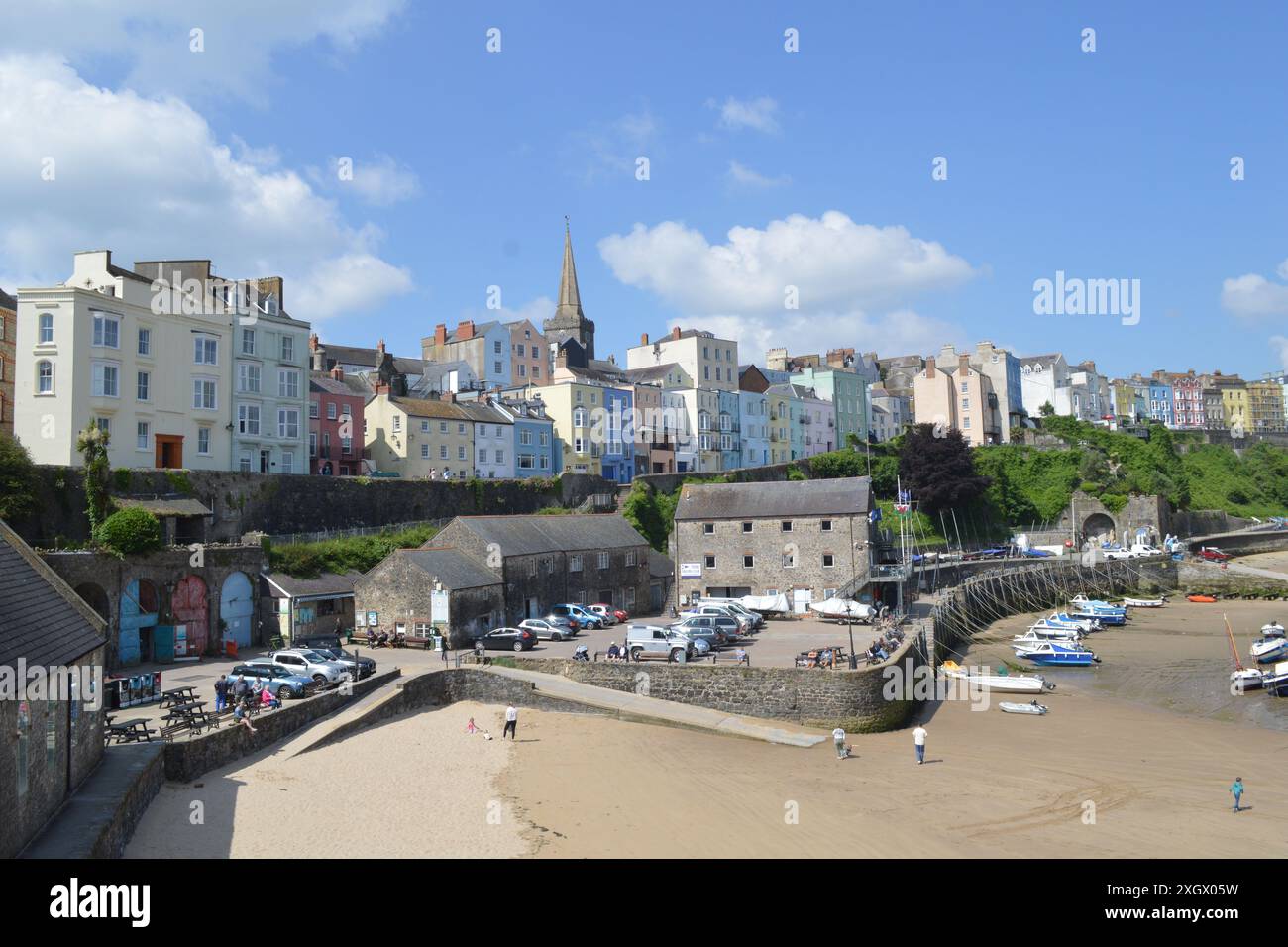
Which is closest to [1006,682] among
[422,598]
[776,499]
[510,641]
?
[776,499]

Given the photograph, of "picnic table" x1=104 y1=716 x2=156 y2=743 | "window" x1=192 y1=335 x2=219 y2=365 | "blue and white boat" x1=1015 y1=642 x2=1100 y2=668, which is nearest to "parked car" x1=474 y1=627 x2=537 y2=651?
"picnic table" x1=104 y1=716 x2=156 y2=743

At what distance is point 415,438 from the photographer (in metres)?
57.1

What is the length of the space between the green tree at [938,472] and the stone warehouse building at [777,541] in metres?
22.7

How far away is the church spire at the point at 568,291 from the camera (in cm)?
9500

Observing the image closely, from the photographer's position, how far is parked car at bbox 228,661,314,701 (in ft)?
85.8

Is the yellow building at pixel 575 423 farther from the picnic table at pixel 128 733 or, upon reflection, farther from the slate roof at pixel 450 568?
the picnic table at pixel 128 733

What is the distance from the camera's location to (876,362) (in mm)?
117000

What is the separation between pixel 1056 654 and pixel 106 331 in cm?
4302

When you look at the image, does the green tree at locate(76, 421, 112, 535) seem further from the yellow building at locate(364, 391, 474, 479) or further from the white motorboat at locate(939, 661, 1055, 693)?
the white motorboat at locate(939, 661, 1055, 693)

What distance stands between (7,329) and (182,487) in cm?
2078

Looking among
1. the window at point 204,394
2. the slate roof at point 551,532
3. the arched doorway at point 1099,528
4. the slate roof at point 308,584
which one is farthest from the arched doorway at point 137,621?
the arched doorway at point 1099,528

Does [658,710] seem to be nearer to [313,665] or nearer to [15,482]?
[313,665]
